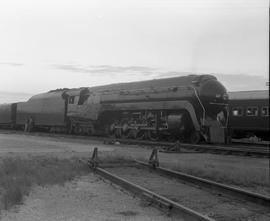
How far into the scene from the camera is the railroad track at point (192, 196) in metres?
6.83

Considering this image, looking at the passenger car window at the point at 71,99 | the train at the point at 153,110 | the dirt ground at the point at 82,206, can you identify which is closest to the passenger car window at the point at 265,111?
the train at the point at 153,110

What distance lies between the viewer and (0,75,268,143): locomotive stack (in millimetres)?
22281

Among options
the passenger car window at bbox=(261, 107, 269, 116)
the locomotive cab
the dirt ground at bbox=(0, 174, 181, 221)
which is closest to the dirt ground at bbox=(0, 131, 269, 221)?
the dirt ground at bbox=(0, 174, 181, 221)

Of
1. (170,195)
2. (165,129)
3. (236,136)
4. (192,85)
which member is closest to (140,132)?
(165,129)

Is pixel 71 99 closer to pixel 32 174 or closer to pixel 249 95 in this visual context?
pixel 249 95

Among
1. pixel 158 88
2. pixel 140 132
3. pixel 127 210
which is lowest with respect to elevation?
pixel 127 210

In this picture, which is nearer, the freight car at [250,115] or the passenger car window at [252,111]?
the freight car at [250,115]

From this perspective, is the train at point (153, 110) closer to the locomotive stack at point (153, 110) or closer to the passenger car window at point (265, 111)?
the locomotive stack at point (153, 110)

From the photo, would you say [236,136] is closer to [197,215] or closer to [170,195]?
[170,195]

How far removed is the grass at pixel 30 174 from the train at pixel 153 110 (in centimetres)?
988

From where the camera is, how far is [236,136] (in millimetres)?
28656

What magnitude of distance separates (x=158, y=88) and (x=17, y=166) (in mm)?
13860

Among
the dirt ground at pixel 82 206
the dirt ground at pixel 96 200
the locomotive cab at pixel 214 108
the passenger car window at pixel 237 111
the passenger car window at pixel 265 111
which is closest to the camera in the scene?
the dirt ground at pixel 82 206

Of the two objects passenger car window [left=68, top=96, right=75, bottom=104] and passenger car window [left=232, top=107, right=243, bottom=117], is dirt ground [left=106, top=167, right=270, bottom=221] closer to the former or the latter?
passenger car window [left=232, top=107, right=243, bottom=117]
